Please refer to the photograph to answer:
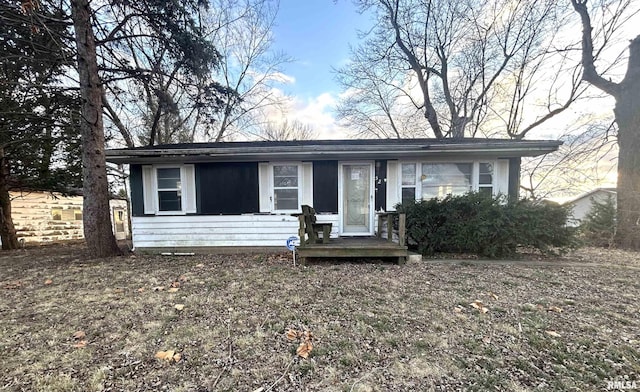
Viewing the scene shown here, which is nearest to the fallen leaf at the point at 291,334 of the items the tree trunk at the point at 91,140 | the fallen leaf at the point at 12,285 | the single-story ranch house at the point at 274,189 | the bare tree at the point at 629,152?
the single-story ranch house at the point at 274,189

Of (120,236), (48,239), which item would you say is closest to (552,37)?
(120,236)

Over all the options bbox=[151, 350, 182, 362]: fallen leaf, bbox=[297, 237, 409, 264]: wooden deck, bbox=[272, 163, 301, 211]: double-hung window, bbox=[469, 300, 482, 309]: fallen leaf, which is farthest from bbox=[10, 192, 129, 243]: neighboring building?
bbox=[469, 300, 482, 309]: fallen leaf

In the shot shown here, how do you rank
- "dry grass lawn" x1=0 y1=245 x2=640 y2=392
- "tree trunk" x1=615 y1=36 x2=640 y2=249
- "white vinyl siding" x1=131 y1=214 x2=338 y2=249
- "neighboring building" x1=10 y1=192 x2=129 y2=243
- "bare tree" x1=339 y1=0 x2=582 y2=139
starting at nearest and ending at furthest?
"dry grass lawn" x1=0 y1=245 x2=640 y2=392 < "white vinyl siding" x1=131 y1=214 x2=338 y2=249 < "tree trunk" x1=615 y1=36 x2=640 y2=249 < "neighboring building" x1=10 y1=192 x2=129 y2=243 < "bare tree" x1=339 y1=0 x2=582 y2=139

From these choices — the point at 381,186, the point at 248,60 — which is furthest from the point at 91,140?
the point at 248,60

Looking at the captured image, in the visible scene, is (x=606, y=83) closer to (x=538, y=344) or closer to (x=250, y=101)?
(x=538, y=344)

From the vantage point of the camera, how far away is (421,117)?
1720cm

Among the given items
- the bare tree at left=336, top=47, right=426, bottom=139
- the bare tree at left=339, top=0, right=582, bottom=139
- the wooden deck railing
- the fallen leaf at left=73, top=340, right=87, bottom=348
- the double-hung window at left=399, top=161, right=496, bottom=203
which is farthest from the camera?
the bare tree at left=336, top=47, right=426, bottom=139

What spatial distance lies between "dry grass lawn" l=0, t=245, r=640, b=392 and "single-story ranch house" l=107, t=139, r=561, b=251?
213cm

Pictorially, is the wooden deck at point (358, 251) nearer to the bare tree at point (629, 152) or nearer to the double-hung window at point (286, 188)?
the double-hung window at point (286, 188)

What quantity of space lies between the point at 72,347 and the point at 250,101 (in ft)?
54.2

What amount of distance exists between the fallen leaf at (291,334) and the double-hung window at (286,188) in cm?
445

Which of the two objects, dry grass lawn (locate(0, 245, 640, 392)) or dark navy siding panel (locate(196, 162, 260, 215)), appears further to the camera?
dark navy siding panel (locate(196, 162, 260, 215))

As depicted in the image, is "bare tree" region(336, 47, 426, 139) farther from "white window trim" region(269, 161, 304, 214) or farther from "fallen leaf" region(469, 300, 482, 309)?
"fallen leaf" region(469, 300, 482, 309)

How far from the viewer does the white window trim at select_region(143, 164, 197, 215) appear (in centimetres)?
692
